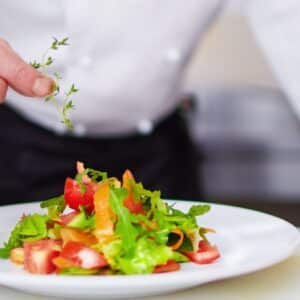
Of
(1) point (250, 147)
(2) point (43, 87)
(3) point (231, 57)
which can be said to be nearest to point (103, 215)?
(2) point (43, 87)

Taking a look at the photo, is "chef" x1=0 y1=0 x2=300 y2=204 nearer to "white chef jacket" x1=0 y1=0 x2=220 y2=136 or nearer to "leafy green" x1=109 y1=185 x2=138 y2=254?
"white chef jacket" x1=0 y1=0 x2=220 y2=136

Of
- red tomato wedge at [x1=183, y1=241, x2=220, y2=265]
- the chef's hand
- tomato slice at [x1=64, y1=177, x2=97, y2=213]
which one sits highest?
the chef's hand

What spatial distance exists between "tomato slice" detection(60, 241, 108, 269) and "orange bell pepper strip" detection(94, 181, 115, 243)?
2 centimetres

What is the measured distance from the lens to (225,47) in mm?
2809

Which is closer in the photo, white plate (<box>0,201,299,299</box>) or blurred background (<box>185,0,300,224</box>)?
white plate (<box>0,201,299,299</box>)

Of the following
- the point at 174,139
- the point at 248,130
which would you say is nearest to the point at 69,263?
the point at 174,139

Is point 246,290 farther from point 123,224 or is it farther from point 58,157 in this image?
point 58,157

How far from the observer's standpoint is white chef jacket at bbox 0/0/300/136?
132cm

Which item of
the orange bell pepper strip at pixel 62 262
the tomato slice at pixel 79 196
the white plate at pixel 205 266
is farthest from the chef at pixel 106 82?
the orange bell pepper strip at pixel 62 262

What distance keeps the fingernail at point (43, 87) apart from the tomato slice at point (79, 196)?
0.09m

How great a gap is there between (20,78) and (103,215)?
0.54 feet

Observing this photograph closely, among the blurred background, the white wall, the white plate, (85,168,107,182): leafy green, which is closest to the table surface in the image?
the white plate

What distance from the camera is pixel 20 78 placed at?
76 cm

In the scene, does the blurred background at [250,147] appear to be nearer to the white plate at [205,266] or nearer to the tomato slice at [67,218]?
the white plate at [205,266]
